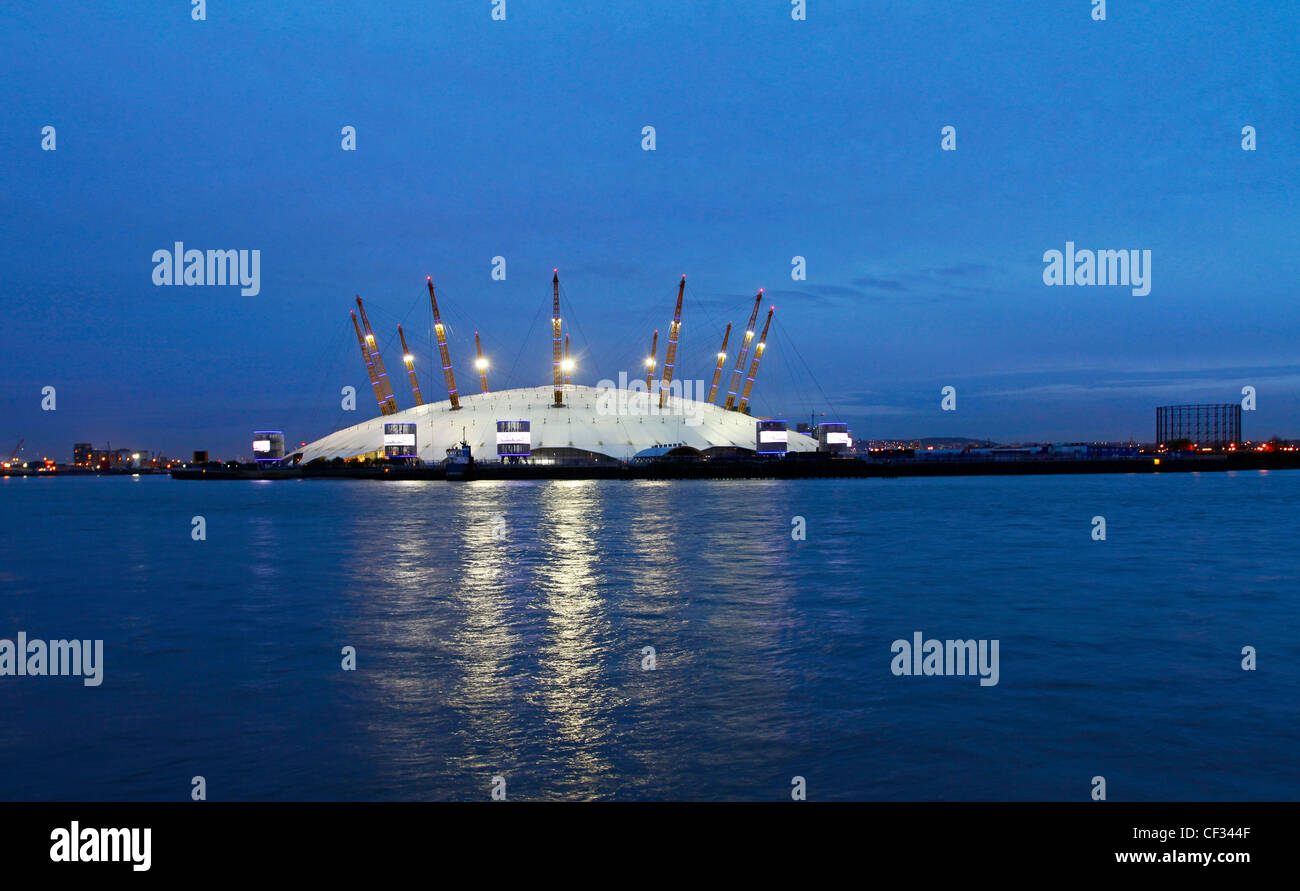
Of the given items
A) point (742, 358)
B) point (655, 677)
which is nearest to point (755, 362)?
point (742, 358)

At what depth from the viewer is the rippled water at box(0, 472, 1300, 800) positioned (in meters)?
9.87

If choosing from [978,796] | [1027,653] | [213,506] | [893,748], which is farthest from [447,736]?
[213,506]

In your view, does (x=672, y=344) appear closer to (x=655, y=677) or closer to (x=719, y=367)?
(x=719, y=367)

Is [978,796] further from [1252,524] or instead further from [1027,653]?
[1252,524]

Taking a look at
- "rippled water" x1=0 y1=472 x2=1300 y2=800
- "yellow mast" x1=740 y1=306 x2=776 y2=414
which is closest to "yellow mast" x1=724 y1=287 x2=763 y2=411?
"yellow mast" x1=740 y1=306 x2=776 y2=414

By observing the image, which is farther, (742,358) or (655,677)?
(742,358)

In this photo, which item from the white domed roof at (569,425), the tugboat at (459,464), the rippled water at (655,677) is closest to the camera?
the rippled water at (655,677)

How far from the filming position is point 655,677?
14.4 meters

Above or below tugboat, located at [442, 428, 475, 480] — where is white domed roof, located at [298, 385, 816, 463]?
above

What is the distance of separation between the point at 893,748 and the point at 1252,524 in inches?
1995

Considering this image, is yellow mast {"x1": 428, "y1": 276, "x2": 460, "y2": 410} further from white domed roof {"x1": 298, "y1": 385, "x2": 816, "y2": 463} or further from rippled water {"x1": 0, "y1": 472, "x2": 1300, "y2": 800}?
rippled water {"x1": 0, "y1": 472, "x2": 1300, "y2": 800}

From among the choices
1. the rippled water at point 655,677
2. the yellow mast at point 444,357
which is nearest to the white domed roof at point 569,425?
the yellow mast at point 444,357

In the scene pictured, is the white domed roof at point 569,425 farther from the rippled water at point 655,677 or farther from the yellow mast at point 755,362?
the rippled water at point 655,677

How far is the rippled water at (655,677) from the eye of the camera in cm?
987
